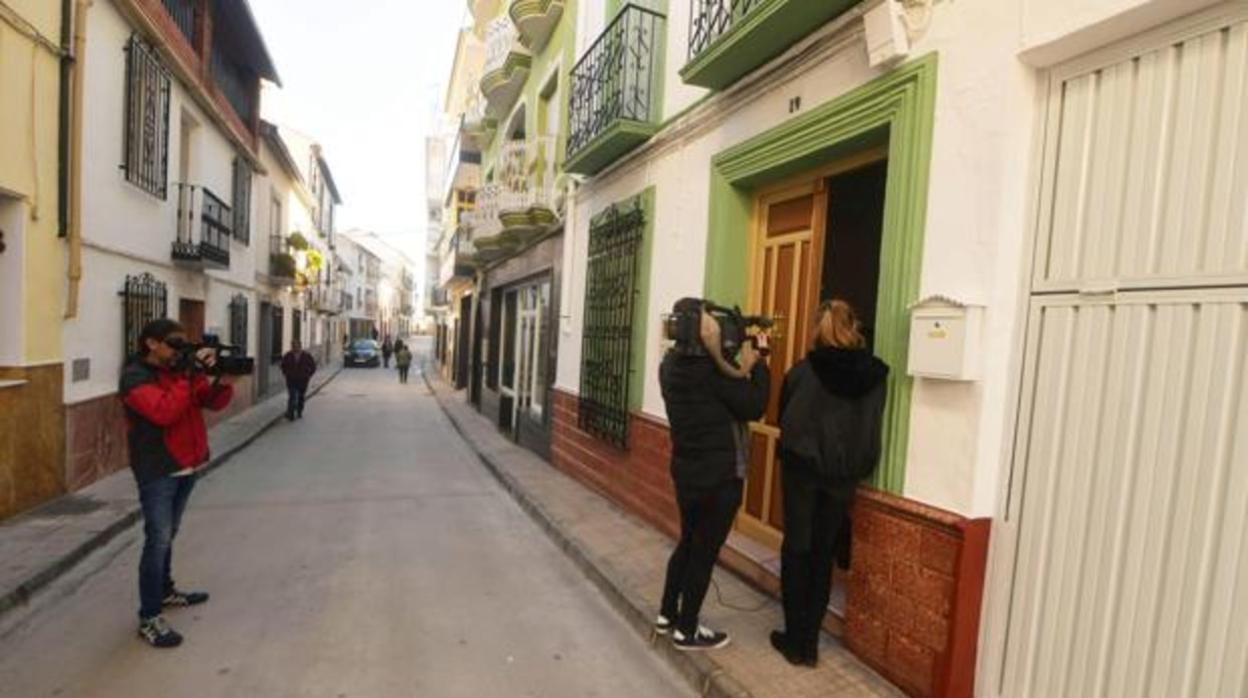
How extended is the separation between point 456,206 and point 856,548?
21.1 meters

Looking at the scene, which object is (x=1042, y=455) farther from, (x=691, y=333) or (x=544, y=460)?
(x=544, y=460)

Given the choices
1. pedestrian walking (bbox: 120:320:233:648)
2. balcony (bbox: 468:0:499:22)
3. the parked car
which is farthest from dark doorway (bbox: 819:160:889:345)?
the parked car

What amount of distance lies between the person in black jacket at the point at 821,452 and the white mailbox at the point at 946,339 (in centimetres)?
28

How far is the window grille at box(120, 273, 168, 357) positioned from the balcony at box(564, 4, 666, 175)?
557 cm

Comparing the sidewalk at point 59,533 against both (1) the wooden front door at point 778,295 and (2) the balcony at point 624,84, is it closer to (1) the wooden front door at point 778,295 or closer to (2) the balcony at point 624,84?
(1) the wooden front door at point 778,295

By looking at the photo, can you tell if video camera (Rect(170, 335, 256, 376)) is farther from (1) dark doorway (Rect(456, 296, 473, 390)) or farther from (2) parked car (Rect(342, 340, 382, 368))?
(2) parked car (Rect(342, 340, 382, 368))

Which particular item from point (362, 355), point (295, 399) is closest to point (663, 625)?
point (295, 399)

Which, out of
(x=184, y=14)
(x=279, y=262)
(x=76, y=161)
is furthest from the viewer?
(x=279, y=262)

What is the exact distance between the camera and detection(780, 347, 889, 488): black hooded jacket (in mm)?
3391

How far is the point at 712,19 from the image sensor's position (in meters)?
5.24

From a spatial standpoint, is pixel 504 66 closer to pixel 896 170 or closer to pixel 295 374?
pixel 295 374

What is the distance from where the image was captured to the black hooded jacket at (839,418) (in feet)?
11.1

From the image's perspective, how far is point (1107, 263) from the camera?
2.68 meters

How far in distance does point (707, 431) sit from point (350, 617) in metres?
2.60
